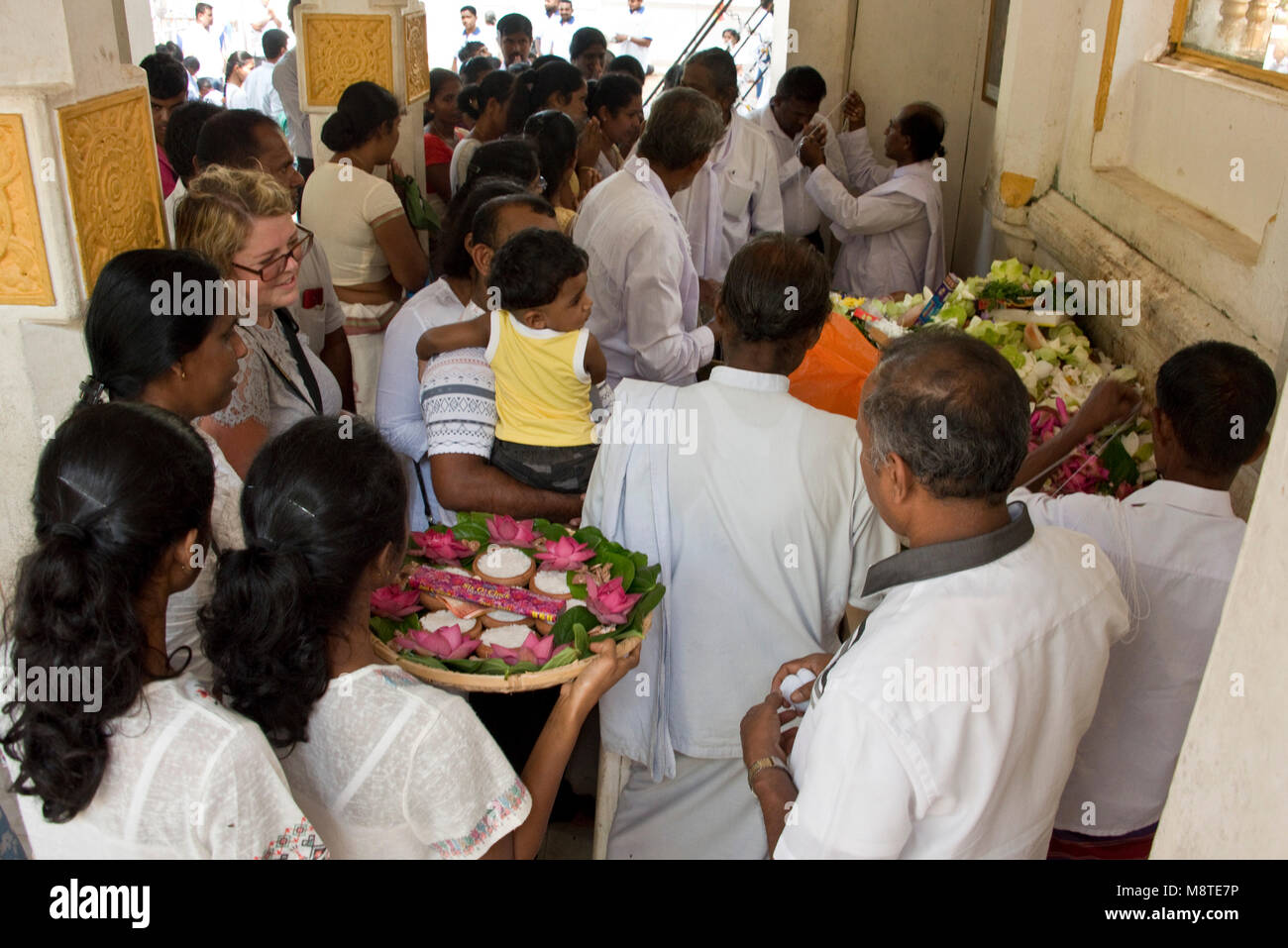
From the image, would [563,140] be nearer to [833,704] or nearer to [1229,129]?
[1229,129]

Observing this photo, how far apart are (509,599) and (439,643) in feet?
0.75

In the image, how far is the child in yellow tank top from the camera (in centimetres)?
279

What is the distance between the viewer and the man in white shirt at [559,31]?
45.7 ft

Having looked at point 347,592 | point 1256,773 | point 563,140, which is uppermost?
point 563,140

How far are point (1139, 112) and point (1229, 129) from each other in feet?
2.97

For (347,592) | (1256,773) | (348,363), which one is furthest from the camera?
(348,363)

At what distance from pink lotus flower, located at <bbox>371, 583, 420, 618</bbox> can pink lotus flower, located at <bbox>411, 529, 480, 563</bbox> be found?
6.8 inches

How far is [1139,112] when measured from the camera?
4117 mm

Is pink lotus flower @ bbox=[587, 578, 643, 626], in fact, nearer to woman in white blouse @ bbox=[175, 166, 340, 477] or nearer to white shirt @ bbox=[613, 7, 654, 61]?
woman in white blouse @ bbox=[175, 166, 340, 477]

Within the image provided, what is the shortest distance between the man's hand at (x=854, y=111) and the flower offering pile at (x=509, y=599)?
5.53 meters

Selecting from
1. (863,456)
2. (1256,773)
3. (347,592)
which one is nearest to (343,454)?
(347,592)

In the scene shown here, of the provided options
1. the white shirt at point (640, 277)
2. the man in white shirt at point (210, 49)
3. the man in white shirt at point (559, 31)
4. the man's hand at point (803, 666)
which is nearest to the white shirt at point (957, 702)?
the man's hand at point (803, 666)

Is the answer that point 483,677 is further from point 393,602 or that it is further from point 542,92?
point 542,92

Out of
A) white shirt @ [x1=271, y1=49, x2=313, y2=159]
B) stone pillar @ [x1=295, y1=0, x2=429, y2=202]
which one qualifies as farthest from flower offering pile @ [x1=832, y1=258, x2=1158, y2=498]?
white shirt @ [x1=271, y1=49, x2=313, y2=159]
